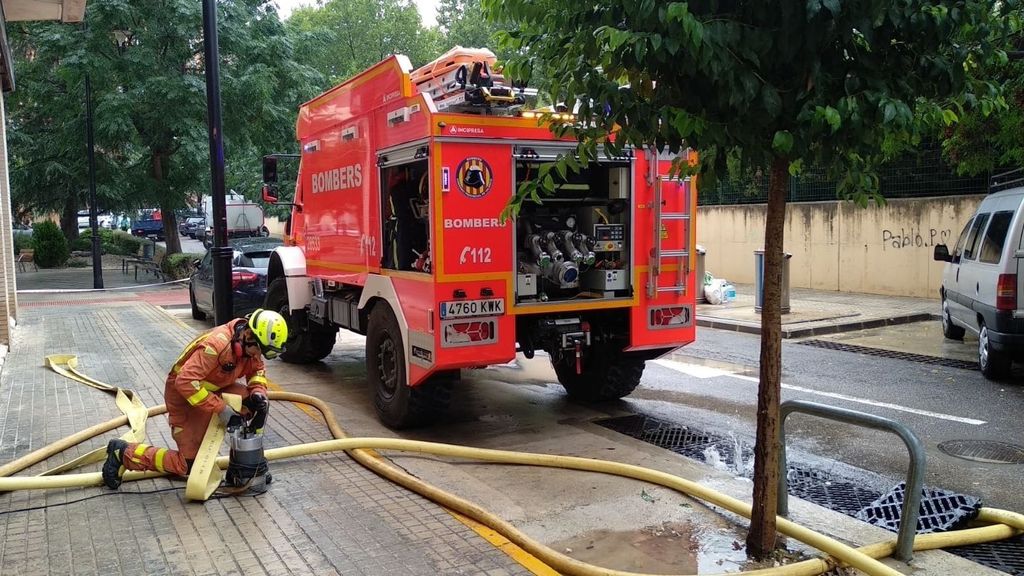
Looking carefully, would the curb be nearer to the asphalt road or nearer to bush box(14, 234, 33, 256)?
the asphalt road

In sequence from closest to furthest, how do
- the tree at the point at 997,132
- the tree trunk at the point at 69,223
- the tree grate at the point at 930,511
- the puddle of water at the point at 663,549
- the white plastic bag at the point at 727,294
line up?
Result: the puddle of water at the point at 663,549 → the tree grate at the point at 930,511 → the tree at the point at 997,132 → the white plastic bag at the point at 727,294 → the tree trunk at the point at 69,223

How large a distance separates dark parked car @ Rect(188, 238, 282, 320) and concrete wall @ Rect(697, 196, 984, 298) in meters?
10.1

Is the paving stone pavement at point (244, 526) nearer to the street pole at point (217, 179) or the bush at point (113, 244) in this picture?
the street pole at point (217, 179)

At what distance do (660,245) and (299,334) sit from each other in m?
5.17

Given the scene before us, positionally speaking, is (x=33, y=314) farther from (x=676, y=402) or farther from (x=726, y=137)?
(x=726, y=137)

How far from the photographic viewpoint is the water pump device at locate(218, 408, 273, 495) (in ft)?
17.0

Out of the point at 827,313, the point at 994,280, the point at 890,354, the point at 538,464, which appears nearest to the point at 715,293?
the point at 827,313

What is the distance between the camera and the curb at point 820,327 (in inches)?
495

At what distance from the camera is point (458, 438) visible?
6.91 metres

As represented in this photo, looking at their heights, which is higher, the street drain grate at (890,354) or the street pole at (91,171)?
the street pole at (91,171)

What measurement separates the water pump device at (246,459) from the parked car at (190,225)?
48.1 meters

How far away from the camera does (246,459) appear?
17.0 feet

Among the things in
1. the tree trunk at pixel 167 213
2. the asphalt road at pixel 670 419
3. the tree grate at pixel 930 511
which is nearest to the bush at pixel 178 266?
the tree trunk at pixel 167 213

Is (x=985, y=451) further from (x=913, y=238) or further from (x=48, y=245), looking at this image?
(x=48, y=245)
